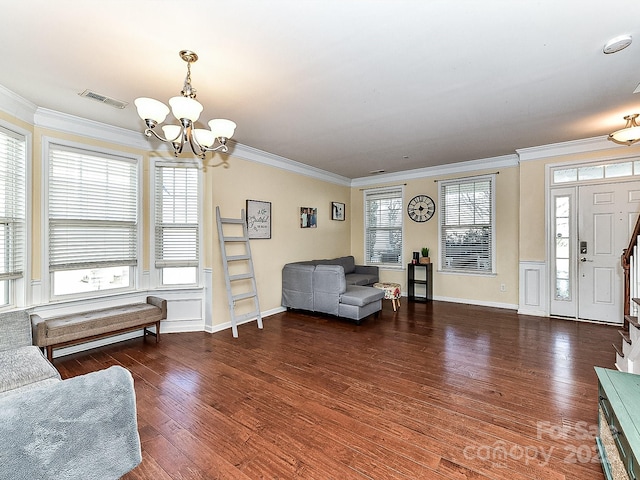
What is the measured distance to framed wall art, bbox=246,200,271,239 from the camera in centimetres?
466

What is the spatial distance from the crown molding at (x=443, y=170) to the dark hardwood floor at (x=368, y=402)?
278cm

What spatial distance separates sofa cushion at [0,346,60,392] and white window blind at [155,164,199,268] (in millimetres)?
1791

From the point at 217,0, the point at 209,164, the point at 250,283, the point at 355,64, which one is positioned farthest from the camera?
the point at 250,283

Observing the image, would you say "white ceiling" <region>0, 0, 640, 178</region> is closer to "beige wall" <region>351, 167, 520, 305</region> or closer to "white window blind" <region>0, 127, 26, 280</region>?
"white window blind" <region>0, 127, 26, 280</region>

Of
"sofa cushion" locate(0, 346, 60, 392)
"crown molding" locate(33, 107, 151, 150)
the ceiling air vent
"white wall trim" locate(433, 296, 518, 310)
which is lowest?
"white wall trim" locate(433, 296, 518, 310)

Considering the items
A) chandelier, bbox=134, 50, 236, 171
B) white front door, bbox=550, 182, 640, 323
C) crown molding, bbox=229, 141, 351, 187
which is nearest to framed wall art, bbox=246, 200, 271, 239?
crown molding, bbox=229, 141, 351, 187

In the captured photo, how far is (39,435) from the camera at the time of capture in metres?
1.06

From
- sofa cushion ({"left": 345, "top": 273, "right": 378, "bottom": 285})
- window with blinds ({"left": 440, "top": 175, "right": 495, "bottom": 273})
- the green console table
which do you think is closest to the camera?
the green console table

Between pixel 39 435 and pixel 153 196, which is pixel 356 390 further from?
pixel 153 196

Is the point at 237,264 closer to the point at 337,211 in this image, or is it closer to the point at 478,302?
the point at 337,211

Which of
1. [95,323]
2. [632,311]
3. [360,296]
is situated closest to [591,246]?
[632,311]

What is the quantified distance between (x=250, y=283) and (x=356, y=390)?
8.61ft

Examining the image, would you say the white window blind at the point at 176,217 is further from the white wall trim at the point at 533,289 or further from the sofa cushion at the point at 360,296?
the white wall trim at the point at 533,289

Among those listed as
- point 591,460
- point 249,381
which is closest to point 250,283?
point 249,381
